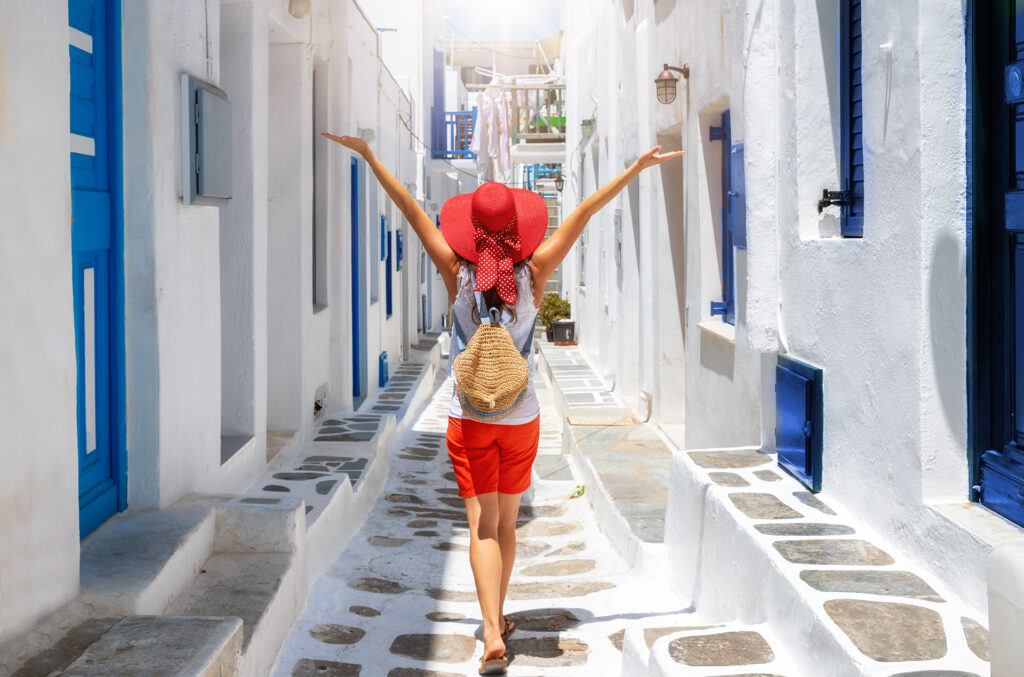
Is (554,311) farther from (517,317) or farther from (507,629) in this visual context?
(517,317)

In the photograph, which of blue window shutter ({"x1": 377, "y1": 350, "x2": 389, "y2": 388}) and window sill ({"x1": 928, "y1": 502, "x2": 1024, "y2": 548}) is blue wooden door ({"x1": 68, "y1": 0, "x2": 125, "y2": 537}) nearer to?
window sill ({"x1": 928, "y1": 502, "x2": 1024, "y2": 548})

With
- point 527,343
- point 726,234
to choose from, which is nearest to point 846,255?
point 527,343

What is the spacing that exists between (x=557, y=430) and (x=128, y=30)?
791 cm

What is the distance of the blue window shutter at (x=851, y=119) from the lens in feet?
14.8

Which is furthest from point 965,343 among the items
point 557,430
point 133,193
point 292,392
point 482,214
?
point 557,430

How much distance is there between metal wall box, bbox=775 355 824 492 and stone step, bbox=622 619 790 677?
118 cm

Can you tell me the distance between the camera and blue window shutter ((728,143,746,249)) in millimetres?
6195

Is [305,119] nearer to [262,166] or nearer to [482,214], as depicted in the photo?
[262,166]

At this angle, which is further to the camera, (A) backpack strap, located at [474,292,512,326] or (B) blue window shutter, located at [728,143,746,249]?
(B) blue window shutter, located at [728,143,746,249]

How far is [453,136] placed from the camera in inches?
925

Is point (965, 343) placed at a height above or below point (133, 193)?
below

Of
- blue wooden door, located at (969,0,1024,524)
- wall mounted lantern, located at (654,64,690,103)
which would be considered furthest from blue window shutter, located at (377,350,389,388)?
blue wooden door, located at (969,0,1024,524)

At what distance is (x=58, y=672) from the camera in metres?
2.86

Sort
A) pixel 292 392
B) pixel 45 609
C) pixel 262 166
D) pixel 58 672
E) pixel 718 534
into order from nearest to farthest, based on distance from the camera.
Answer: pixel 58 672, pixel 45 609, pixel 718 534, pixel 262 166, pixel 292 392
